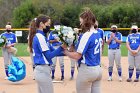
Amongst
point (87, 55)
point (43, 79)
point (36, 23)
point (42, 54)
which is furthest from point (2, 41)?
point (87, 55)

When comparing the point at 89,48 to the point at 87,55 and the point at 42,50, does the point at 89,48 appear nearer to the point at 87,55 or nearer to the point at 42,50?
the point at 87,55

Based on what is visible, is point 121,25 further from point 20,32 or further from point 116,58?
point 116,58

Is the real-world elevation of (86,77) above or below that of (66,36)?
below

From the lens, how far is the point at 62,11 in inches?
1987

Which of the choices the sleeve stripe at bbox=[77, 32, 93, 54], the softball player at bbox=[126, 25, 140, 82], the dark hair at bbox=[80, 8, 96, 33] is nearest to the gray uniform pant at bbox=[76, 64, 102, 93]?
the sleeve stripe at bbox=[77, 32, 93, 54]

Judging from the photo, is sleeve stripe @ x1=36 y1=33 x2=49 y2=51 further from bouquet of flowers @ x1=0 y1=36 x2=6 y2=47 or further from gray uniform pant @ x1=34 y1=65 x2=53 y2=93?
bouquet of flowers @ x1=0 y1=36 x2=6 y2=47

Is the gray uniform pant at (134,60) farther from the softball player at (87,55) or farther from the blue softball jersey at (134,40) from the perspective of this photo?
the softball player at (87,55)

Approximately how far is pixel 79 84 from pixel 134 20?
3684 cm

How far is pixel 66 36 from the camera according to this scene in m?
7.62

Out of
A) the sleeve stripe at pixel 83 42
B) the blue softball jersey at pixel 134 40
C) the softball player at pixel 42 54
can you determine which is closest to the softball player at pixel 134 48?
the blue softball jersey at pixel 134 40

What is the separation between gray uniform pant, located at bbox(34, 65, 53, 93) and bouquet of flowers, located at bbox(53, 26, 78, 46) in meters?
0.60

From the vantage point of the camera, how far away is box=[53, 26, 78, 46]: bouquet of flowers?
7574 mm

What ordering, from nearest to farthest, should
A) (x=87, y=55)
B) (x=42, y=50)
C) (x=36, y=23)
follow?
1. (x=87, y=55)
2. (x=42, y=50)
3. (x=36, y=23)

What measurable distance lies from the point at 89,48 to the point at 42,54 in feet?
3.14
